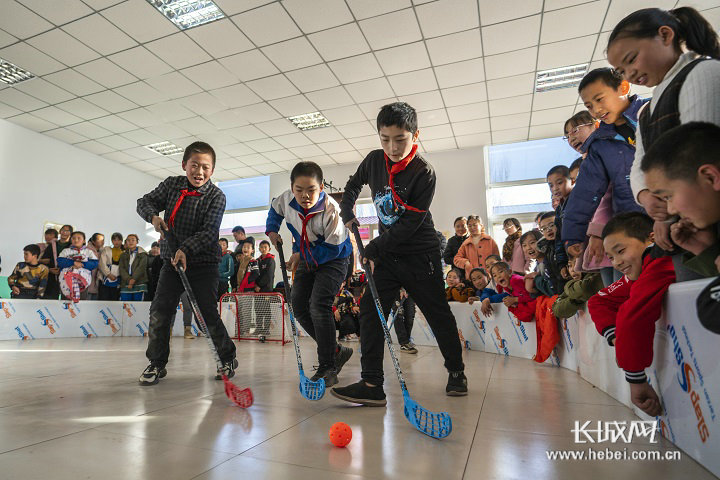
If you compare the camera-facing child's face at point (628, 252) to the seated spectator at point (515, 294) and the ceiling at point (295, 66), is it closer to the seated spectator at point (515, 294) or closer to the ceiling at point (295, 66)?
the seated spectator at point (515, 294)

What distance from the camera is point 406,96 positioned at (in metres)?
5.90

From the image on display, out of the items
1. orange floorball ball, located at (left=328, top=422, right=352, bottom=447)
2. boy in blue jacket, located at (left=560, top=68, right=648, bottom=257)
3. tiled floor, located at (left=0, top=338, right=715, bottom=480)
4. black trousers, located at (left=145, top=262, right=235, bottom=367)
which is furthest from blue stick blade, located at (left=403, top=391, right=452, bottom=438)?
black trousers, located at (left=145, top=262, right=235, bottom=367)

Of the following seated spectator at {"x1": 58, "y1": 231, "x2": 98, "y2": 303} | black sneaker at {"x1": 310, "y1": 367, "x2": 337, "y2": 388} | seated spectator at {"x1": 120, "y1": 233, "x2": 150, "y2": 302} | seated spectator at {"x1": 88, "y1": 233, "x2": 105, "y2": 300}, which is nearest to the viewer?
black sneaker at {"x1": 310, "y1": 367, "x2": 337, "y2": 388}

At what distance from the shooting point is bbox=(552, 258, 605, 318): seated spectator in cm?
211

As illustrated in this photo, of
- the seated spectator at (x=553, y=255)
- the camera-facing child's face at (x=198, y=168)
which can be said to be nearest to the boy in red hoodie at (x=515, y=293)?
the seated spectator at (x=553, y=255)

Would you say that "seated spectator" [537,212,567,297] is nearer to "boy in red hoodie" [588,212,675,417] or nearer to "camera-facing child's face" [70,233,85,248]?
"boy in red hoodie" [588,212,675,417]

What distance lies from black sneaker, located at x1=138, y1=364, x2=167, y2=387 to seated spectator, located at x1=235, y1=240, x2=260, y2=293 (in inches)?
141

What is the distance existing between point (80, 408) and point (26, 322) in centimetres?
461

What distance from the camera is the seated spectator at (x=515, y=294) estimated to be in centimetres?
313

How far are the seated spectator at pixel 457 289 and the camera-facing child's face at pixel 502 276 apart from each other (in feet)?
3.09

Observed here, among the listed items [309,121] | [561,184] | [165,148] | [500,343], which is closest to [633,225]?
[561,184]

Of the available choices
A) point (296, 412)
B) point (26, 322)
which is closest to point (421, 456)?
point (296, 412)

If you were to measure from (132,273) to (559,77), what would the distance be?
6.93m

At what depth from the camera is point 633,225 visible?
142 centimetres
